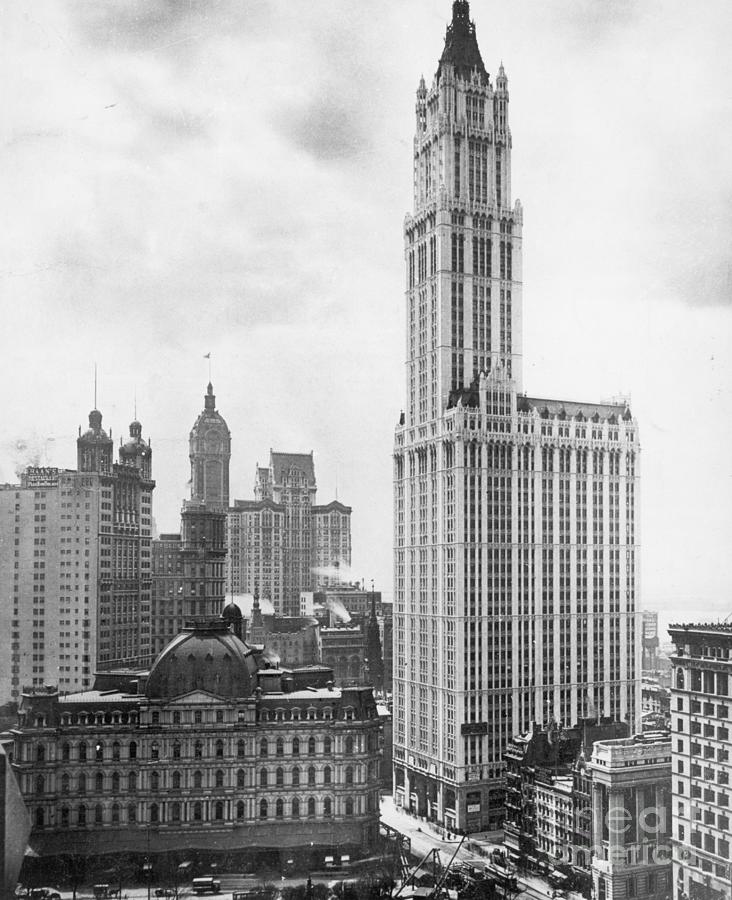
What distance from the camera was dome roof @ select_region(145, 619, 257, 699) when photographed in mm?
58219

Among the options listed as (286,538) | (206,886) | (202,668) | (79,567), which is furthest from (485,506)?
(206,886)

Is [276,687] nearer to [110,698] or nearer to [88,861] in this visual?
[110,698]

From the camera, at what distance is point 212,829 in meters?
55.8

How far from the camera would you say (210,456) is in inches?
2447

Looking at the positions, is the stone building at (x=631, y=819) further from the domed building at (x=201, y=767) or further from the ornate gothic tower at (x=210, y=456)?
the ornate gothic tower at (x=210, y=456)

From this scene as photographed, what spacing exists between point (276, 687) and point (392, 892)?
14.9 meters

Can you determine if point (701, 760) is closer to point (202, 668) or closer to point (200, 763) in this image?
point (200, 763)

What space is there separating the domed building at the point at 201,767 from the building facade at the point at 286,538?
725 inches

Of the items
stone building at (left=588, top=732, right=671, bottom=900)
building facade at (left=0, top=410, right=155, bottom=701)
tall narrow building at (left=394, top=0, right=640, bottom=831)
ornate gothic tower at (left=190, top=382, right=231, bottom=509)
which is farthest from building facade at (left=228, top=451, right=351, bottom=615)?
stone building at (left=588, top=732, right=671, bottom=900)

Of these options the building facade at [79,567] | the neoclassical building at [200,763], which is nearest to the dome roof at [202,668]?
the neoclassical building at [200,763]

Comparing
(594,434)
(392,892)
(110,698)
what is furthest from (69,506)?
(594,434)

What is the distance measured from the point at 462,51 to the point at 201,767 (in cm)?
5185

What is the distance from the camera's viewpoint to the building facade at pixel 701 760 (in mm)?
46750

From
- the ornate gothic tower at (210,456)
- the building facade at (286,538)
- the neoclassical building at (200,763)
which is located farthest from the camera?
the building facade at (286,538)
